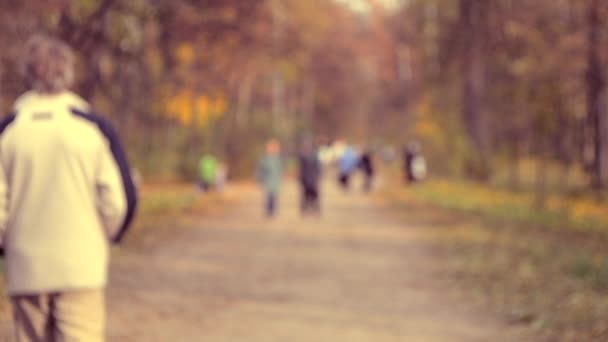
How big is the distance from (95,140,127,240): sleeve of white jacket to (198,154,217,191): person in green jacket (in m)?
26.5

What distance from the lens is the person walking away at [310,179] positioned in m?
23.7

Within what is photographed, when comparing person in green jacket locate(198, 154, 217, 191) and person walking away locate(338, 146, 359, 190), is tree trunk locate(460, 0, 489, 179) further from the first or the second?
person in green jacket locate(198, 154, 217, 191)

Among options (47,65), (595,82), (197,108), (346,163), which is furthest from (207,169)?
(47,65)

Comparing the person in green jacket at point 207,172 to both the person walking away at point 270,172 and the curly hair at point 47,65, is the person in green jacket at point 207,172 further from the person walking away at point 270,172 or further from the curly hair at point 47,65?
the curly hair at point 47,65

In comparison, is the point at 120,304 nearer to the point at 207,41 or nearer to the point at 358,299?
the point at 358,299

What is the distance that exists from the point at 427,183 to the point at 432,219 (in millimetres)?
13303

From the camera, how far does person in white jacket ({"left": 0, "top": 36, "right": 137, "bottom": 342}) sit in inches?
168

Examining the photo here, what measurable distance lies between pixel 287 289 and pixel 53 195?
730 cm

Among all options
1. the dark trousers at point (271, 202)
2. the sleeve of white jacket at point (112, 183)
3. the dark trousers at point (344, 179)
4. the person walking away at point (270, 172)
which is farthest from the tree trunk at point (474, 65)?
the sleeve of white jacket at point (112, 183)

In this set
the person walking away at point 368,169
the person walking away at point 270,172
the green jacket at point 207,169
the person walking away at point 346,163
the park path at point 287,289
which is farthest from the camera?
the person walking away at point 368,169

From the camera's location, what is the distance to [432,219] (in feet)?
76.1

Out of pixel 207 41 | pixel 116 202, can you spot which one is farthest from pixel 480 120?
pixel 116 202

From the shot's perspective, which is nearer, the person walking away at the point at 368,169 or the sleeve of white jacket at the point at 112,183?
the sleeve of white jacket at the point at 112,183

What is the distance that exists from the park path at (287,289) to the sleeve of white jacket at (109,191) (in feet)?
12.8
